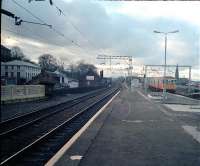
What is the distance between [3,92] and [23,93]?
6.18 m

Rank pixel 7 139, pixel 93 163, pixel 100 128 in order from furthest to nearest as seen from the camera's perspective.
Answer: pixel 100 128, pixel 7 139, pixel 93 163

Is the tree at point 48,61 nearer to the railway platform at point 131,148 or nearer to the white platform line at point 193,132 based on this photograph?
the white platform line at point 193,132

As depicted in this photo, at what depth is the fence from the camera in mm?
33678

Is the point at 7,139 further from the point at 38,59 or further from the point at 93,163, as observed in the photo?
the point at 38,59

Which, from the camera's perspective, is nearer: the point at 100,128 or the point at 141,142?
the point at 141,142

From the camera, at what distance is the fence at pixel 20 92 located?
33.7 meters

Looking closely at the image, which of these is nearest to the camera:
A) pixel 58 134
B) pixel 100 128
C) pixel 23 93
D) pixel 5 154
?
pixel 5 154

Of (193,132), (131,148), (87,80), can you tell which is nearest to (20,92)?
(193,132)

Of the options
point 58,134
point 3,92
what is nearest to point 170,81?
point 3,92

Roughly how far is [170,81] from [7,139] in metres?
59.2

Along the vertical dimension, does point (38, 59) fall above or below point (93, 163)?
above

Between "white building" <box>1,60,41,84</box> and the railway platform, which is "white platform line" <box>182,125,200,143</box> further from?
"white building" <box>1,60,41,84</box>

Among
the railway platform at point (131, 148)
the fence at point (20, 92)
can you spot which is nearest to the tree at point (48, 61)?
the fence at point (20, 92)

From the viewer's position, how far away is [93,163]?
9531 mm
